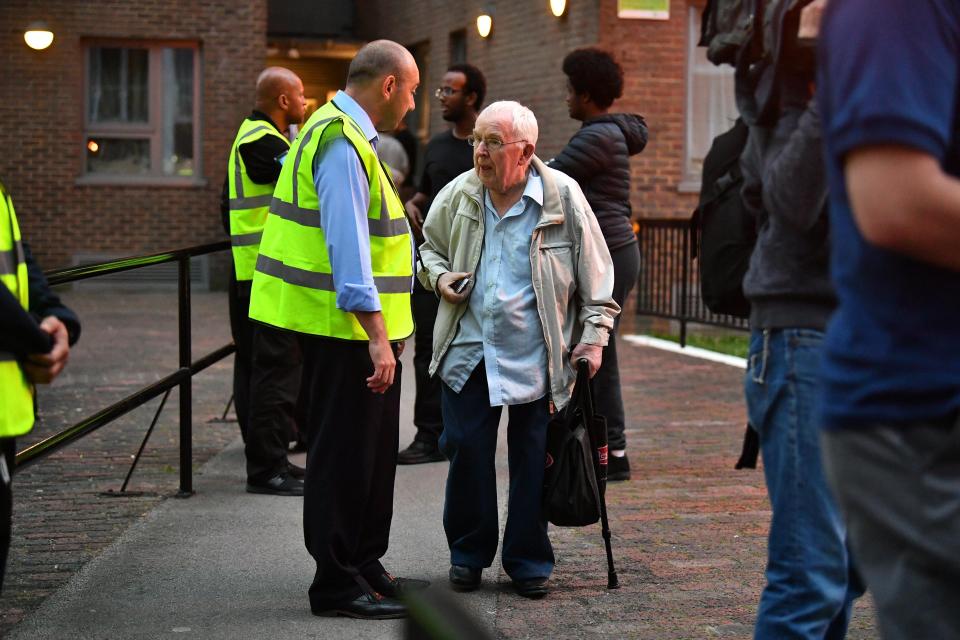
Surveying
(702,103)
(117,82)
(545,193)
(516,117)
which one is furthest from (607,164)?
(117,82)

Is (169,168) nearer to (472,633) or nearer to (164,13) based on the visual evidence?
(164,13)

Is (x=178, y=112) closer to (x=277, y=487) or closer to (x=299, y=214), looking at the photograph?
(x=277, y=487)

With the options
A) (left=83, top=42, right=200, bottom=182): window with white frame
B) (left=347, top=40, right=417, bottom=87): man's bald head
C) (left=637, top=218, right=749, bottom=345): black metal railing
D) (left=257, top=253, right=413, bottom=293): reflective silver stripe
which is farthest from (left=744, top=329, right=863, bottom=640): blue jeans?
(left=83, top=42, right=200, bottom=182): window with white frame

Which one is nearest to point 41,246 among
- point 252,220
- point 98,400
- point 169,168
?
point 169,168

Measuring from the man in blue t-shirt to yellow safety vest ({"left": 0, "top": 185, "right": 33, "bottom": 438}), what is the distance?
68.0 inches

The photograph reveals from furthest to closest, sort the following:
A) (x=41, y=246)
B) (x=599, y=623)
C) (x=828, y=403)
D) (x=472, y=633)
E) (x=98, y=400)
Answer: (x=41, y=246) → (x=98, y=400) → (x=599, y=623) → (x=828, y=403) → (x=472, y=633)

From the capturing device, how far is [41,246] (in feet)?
63.4

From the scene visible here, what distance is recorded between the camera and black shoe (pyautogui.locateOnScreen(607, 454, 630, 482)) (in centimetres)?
720

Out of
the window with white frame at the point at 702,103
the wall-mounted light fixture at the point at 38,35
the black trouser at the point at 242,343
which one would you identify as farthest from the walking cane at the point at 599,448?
the wall-mounted light fixture at the point at 38,35

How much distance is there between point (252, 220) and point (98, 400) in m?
3.34

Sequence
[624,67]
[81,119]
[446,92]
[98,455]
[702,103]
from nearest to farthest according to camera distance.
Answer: [446,92], [98,455], [624,67], [702,103], [81,119]

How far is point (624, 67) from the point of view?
1476 cm

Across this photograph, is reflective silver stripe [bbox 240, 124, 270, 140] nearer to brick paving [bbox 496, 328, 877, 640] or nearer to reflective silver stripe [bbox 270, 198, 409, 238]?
reflective silver stripe [bbox 270, 198, 409, 238]

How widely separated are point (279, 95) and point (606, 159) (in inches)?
72.0
